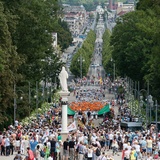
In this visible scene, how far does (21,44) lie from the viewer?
79.8 metres

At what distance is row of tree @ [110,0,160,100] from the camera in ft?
267

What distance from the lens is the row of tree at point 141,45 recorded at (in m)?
81.5

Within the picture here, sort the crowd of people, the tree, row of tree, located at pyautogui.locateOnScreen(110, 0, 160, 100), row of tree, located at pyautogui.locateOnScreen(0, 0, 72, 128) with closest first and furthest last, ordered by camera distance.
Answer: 1. the crowd of people
2. the tree
3. row of tree, located at pyautogui.locateOnScreen(0, 0, 72, 128)
4. row of tree, located at pyautogui.locateOnScreen(110, 0, 160, 100)

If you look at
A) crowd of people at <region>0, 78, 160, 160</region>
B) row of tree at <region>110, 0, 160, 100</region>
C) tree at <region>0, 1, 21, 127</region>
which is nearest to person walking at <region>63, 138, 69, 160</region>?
crowd of people at <region>0, 78, 160, 160</region>

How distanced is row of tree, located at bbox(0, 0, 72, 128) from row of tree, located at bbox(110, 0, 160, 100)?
28.6 feet

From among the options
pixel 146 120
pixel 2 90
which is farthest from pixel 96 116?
pixel 2 90

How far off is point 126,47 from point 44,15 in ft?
67.5

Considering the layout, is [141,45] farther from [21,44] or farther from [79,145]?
[79,145]

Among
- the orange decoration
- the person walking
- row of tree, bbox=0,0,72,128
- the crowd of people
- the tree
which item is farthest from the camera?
the orange decoration

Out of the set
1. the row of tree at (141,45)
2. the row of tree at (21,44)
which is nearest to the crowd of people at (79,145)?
the row of tree at (21,44)

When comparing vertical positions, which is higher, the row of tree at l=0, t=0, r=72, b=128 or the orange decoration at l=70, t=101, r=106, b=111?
the row of tree at l=0, t=0, r=72, b=128

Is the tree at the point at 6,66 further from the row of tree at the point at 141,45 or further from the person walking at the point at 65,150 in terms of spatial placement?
the person walking at the point at 65,150

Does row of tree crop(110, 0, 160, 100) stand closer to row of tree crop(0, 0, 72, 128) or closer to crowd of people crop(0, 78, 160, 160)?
row of tree crop(0, 0, 72, 128)

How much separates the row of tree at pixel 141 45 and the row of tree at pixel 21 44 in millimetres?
8721
